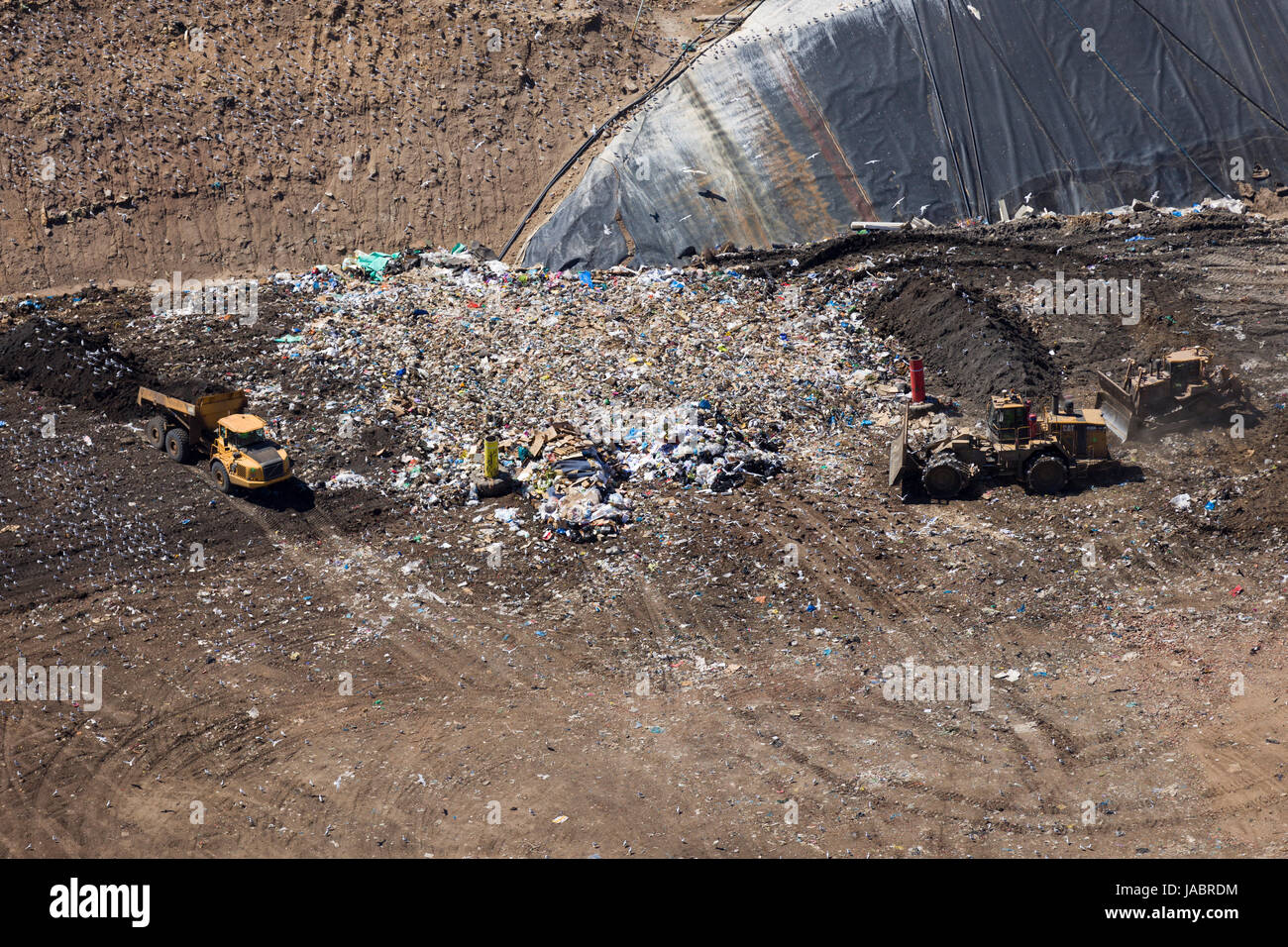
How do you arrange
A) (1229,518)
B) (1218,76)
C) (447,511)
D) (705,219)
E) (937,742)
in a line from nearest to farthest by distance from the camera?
1. (937,742)
2. (1229,518)
3. (447,511)
4. (705,219)
5. (1218,76)

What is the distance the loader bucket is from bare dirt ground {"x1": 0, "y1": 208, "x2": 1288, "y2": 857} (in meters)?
0.55

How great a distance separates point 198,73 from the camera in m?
25.0

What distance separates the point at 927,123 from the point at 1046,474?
11057 millimetres

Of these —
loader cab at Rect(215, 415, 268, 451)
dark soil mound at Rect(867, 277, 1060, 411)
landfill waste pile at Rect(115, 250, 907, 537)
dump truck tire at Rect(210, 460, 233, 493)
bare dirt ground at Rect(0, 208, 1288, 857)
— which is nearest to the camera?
bare dirt ground at Rect(0, 208, 1288, 857)

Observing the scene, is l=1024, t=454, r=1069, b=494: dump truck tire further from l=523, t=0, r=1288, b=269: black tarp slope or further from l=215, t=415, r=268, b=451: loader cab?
l=215, t=415, r=268, b=451: loader cab

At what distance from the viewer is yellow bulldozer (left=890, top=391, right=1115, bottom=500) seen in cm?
1520

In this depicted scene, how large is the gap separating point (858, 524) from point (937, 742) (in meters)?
4.30

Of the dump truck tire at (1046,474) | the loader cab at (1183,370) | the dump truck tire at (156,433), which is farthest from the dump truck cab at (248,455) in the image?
the loader cab at (1183,370)

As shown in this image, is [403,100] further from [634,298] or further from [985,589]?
[985,589]

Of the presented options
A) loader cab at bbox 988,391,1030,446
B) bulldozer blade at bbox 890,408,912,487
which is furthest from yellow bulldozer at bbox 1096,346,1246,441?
bulldozer blade at bbox 890,408,912,487

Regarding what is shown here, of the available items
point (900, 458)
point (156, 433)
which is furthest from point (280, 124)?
point (900, 458)

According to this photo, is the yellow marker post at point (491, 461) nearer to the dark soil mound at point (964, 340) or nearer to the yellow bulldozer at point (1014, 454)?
the yellow bulldozer at point (1014, 454)
